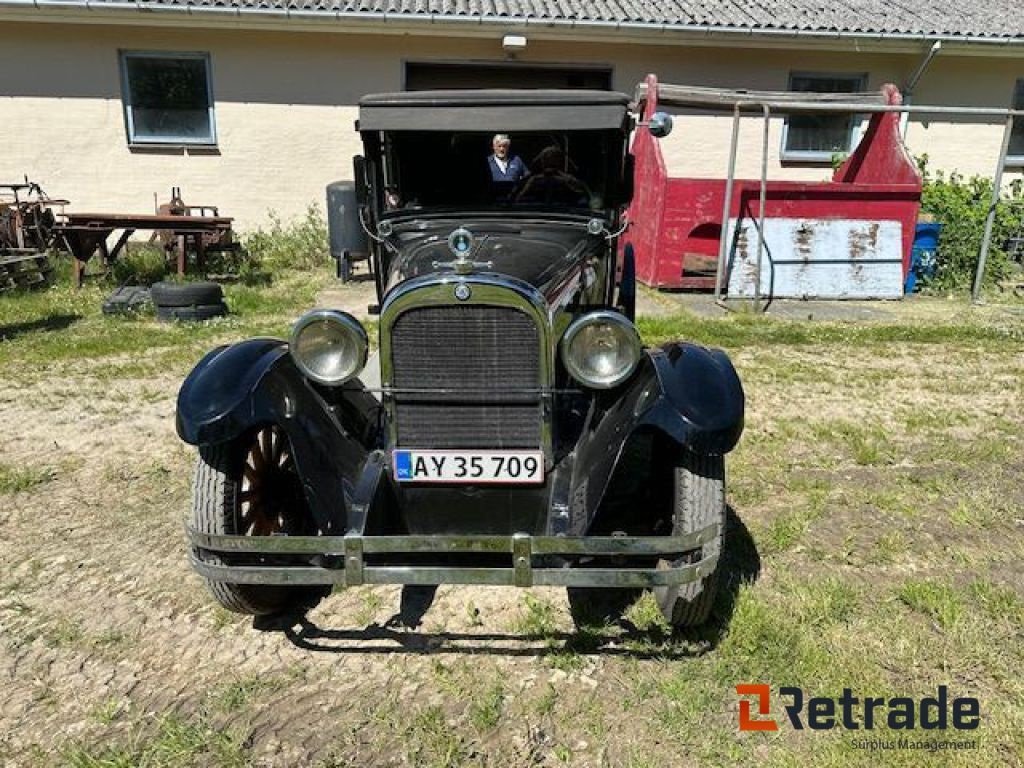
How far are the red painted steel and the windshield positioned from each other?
465 centimetres

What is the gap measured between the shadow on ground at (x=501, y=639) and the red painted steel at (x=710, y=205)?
5858 millimetres

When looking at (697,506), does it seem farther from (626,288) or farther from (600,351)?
(626,288)

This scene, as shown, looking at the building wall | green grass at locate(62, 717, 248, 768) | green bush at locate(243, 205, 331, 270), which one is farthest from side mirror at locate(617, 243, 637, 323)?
the building wall

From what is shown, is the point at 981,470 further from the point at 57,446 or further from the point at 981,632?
the point at 57,446

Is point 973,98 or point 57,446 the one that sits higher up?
point 973,98

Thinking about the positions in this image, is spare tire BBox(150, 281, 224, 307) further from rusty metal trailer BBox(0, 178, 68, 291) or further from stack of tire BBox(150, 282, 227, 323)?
rusty metal trailer BBox(0, 178, 68, 291)

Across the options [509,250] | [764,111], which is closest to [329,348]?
[509,250]

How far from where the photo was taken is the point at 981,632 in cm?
271

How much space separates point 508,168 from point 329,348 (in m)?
1.38

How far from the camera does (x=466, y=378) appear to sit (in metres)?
2.58

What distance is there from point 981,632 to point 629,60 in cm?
927

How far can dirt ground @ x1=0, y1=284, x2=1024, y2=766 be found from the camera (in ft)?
7.36

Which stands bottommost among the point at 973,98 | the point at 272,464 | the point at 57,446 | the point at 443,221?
the point at 57,446

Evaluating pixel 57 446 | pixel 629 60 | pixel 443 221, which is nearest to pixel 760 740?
pixel 443 221
